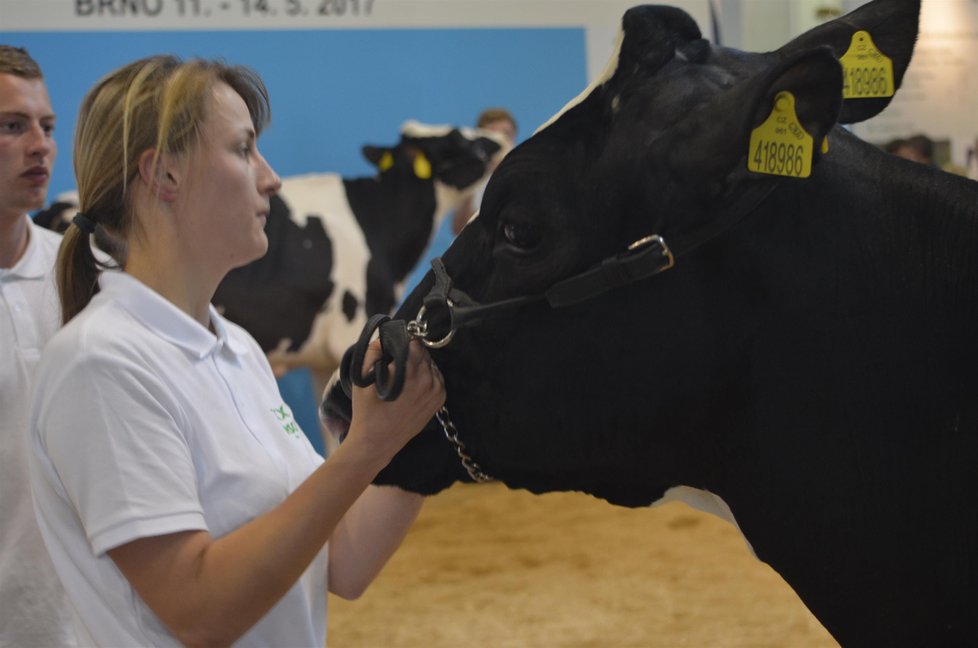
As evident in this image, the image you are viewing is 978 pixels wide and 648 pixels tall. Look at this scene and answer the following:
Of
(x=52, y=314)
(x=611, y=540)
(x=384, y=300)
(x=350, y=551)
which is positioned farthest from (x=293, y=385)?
(x=350, y=551)

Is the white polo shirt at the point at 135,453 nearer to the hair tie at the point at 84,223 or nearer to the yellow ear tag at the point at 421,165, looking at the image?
the hair tie at the point at 84,223

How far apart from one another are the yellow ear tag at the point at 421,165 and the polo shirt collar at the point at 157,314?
4.80 meters

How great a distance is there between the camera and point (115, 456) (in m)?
1.47

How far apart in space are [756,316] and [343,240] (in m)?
4.81

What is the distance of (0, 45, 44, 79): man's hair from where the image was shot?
249cm

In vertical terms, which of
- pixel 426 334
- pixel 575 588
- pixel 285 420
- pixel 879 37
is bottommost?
pixel 575 588

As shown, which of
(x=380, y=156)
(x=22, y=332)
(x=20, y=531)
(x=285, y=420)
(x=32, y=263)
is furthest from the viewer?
(x=380, y=156)

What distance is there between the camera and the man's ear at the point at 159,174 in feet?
5.41

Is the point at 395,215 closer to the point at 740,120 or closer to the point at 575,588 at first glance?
the point at 575,588

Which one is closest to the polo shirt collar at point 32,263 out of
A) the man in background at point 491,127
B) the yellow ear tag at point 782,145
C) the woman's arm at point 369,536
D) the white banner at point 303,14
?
the woman's arm at point 369,536

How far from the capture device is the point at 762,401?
4.71 feet

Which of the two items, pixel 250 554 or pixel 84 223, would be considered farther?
pixel 84 223

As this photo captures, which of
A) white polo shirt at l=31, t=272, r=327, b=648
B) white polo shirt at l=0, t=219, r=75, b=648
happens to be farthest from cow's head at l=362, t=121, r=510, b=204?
white polo shirt at l=31, t=272, r=327, b=648

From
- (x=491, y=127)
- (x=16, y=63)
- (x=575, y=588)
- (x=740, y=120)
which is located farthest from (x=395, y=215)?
(x=740, y=120)
